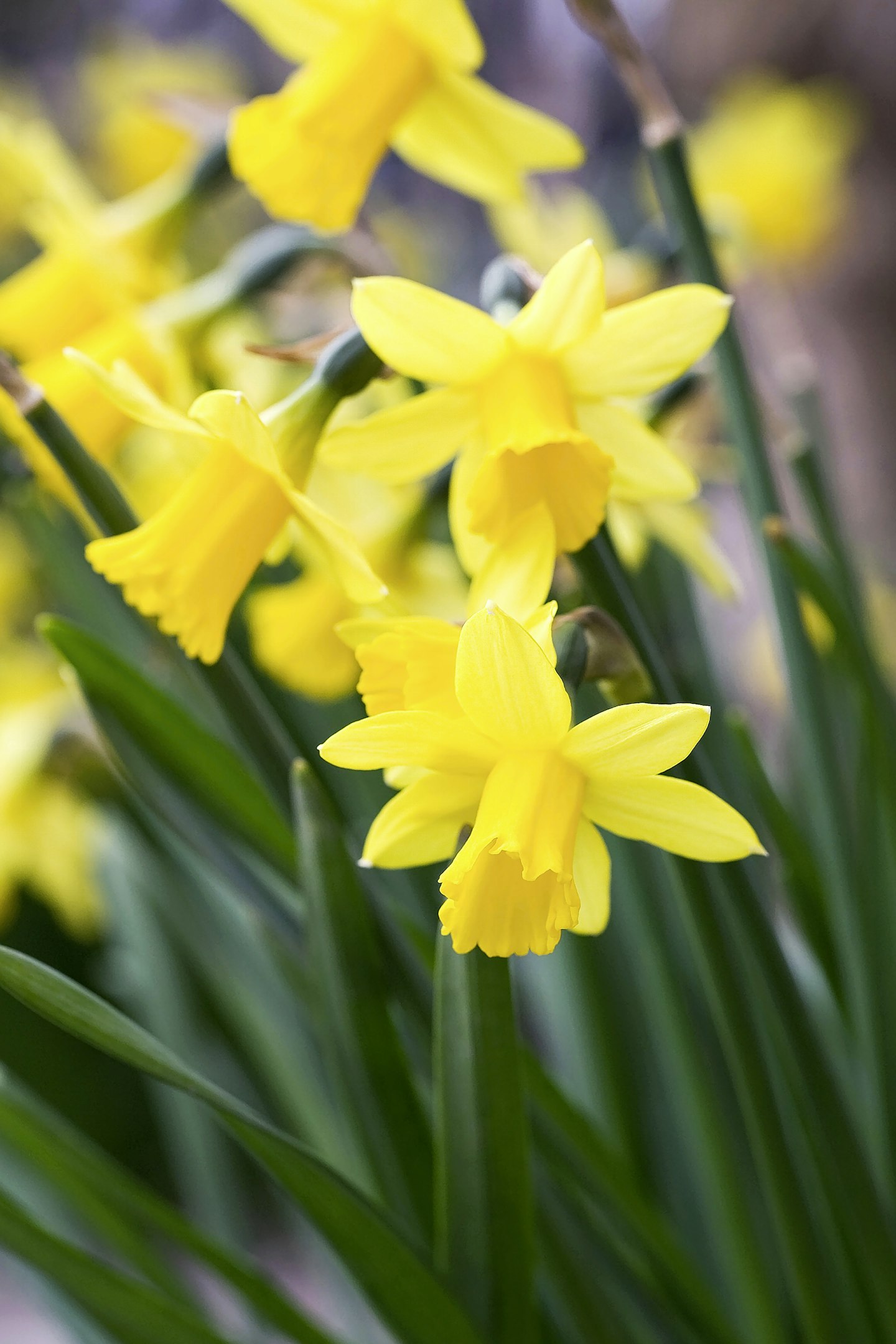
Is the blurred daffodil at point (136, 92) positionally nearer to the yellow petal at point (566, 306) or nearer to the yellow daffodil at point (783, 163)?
the yellow daffodil at point (783, 163)

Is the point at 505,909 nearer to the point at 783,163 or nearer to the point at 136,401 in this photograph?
the point at 136,401

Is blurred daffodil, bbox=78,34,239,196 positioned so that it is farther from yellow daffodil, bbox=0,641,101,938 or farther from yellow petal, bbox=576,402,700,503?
yellow petal, bbox=576,402,700,503

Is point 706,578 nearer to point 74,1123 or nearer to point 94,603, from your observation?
point 94,603

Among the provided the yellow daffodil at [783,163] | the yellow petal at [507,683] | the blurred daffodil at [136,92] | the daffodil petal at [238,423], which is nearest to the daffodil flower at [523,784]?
the yellow petal at [507,683]

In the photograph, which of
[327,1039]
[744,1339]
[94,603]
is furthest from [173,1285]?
[94,603]

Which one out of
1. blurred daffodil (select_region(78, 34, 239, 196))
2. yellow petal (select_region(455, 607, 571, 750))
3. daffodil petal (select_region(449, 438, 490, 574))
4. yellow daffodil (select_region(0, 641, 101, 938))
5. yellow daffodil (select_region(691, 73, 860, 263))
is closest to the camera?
yellow petal (select_region(455, 607, 571, 750))

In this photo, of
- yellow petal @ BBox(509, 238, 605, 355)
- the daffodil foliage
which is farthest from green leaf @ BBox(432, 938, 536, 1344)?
yellow petal @ BBox(509, 238, 605, 355)
